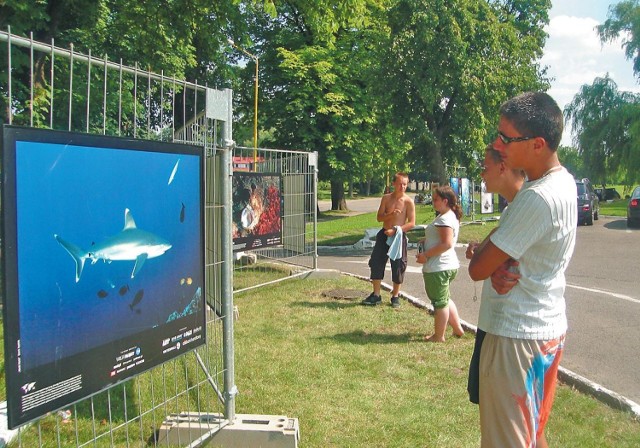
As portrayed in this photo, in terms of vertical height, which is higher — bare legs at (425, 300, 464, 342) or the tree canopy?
the tree canopy

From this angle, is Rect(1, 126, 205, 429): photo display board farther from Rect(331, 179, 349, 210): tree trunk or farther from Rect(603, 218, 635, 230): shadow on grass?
Rect(331, 179, 349, 210): tree trunk

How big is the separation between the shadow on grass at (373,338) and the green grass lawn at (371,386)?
0.4 inches

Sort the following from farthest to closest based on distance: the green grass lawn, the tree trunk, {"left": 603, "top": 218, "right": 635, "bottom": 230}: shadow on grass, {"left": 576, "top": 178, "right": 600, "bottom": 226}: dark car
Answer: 1. the tree trunk
2. {"left": 576, "top": 178, "right": 600, "bottom": 226}: dark car
3. {"left": 603, "top": 218, "right": 635, "bottom": 230}: shadow on grass
4. the green grass lawn

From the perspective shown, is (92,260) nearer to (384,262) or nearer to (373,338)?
(373,338)

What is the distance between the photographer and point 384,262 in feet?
26.3

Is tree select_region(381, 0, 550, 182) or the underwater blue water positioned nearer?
the underwater blue water

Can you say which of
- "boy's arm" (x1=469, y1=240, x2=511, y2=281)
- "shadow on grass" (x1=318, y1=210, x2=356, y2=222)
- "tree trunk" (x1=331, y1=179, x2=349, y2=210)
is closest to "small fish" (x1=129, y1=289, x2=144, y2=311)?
"boy's arm" (x1=469, y1=240, x2=511, y2=281)

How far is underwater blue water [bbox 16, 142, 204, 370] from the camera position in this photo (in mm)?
2111

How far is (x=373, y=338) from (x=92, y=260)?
4.39m

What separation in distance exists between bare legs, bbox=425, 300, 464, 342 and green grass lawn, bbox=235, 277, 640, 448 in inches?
4.9

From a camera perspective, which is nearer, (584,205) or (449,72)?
(449,72)

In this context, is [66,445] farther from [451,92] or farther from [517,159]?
[451,92]

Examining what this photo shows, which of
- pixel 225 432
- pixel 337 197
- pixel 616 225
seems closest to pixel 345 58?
pixel 337 197

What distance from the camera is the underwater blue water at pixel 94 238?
2.11 m
